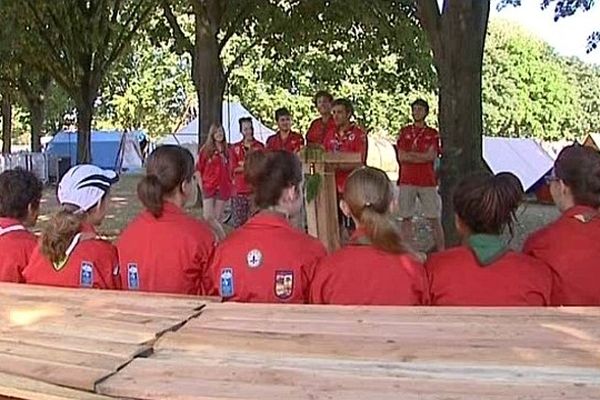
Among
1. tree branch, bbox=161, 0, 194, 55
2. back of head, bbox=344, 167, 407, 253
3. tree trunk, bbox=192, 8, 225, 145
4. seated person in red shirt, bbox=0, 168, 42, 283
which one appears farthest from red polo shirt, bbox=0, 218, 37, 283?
tree branch, bbox=161, 0, 194, 55

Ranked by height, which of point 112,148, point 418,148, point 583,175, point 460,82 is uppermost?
point 112,148

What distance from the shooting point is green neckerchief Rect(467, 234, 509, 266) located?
3.02 m

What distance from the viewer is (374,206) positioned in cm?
310

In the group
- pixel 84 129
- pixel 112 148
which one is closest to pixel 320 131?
Answer: pixel 84 129

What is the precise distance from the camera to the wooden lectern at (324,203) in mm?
6410

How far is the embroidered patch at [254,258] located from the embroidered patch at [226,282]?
85 millimetres

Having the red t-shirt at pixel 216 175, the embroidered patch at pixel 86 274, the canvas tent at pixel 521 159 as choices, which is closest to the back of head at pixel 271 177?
the embroidered patch at pixel 86 274

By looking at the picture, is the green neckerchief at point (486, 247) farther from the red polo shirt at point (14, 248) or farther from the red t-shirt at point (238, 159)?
the red t-shirt at point (238, 159)

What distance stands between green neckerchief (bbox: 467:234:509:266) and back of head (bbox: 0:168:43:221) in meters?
1.92

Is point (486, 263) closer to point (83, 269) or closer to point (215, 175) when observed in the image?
point (83, 269)

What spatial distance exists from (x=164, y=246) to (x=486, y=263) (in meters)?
1.30

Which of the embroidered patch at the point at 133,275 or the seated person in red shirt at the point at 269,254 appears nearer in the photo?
the seated person in red shirt at the point at 269,254

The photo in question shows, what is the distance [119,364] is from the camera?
2338 millimetres

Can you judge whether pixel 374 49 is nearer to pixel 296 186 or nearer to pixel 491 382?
pixel 296 186
